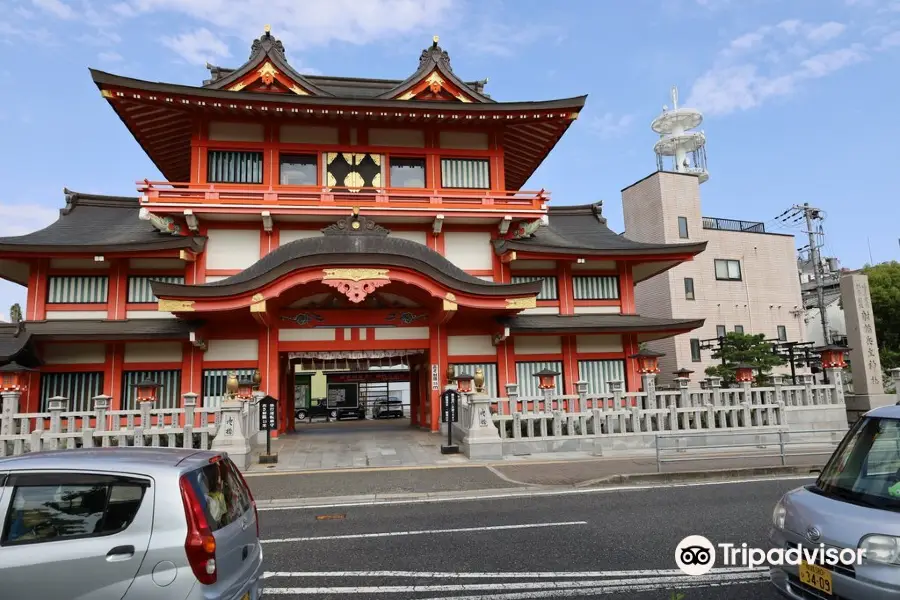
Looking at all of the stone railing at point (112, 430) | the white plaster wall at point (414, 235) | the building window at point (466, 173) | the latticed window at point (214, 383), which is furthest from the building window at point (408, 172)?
the stone railing at point (112, 430)

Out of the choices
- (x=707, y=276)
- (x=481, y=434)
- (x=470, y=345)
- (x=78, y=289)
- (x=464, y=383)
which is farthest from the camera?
(x=707, y=276)

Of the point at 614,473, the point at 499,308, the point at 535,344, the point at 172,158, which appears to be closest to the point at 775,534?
the point at 614,473

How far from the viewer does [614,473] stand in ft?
39.1

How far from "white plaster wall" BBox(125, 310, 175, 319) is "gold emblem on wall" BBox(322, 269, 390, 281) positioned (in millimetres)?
6154

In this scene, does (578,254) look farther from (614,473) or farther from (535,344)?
(614,473)

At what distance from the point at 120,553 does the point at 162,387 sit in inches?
645

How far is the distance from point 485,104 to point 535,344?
888 cm

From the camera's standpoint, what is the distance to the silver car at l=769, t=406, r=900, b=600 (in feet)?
12.4

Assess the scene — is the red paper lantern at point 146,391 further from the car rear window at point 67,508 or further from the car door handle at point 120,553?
the car door handle at point 120,553

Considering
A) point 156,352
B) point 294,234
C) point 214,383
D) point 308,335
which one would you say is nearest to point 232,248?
point 294,234

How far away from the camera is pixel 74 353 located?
59.5 ft

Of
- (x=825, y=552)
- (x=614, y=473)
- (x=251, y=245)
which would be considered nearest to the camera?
(x=825, y=552)

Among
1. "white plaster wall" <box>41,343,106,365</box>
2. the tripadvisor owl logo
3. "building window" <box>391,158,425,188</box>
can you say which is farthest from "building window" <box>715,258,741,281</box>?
"white plaster wall" <box>41,343,106,365</box>

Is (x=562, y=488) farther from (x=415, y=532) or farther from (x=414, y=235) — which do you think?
(x=414, y=235)
